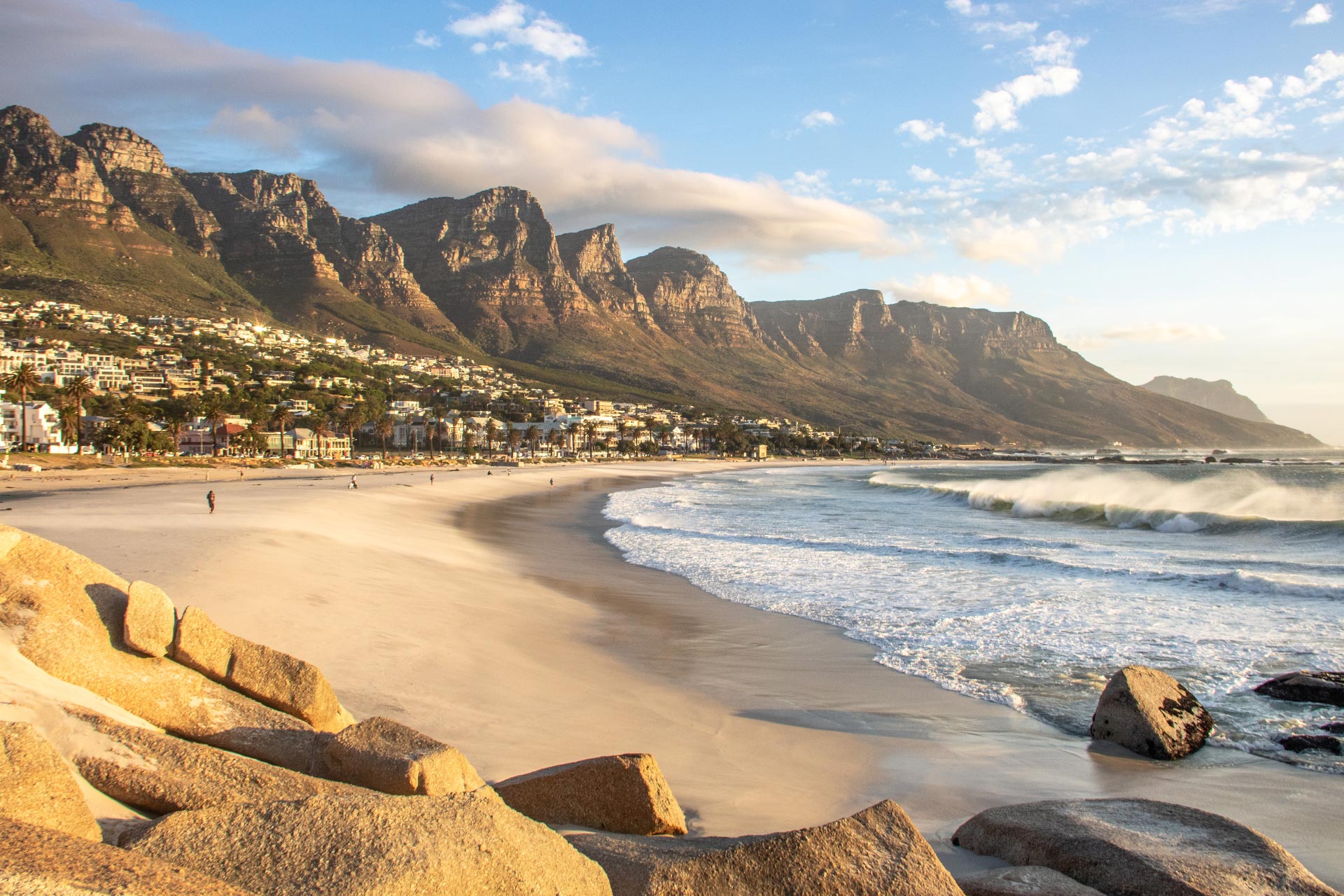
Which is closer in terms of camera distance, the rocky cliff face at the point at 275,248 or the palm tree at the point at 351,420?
the palm tree at the point at 351,420

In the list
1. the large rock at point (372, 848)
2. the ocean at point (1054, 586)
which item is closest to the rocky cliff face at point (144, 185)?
the ocean at point (1054, 586)

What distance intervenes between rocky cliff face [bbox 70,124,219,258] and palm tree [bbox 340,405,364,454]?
8814cm

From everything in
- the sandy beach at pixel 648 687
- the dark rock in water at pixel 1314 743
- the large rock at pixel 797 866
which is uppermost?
the large rock at pixel 797 866

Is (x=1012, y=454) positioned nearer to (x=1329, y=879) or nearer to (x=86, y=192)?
(x=1329, y=879)

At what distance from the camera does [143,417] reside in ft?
254

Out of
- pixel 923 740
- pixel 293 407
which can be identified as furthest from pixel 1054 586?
pixel 293 407

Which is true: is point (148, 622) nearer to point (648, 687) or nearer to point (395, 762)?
point (395, 762)

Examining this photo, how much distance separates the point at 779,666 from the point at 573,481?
57.9 m

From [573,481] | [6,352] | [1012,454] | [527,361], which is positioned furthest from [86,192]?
[1012,454]

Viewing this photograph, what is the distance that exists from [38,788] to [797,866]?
2.89 metres

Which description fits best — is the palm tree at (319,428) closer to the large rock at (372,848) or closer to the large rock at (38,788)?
the large rock at (38,788)

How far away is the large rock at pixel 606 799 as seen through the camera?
15.1ft

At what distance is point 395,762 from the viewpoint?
4059mm

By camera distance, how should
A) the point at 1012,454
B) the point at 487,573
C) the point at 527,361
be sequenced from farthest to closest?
1. the point at 527,361
2. the point at 1012,454
3. the point at 487,573
